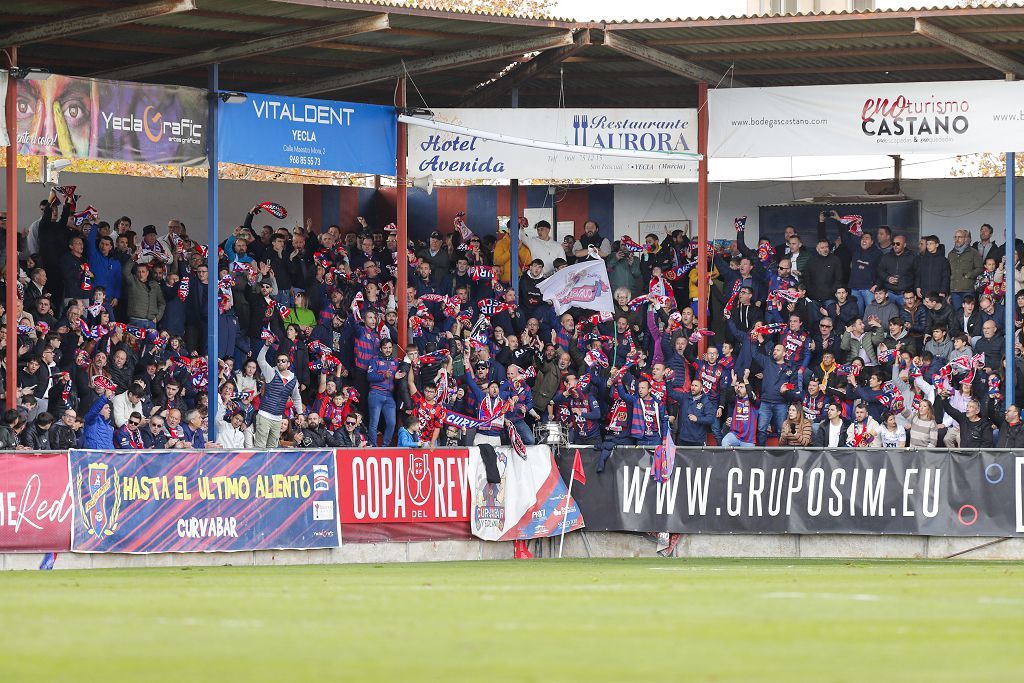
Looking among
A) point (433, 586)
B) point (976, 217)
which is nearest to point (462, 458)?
point (433, 586)

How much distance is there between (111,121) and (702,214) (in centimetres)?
918

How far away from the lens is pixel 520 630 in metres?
9.98

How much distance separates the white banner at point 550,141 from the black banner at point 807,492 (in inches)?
211

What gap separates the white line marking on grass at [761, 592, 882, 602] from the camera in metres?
11.9

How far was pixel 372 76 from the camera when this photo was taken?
25344mm

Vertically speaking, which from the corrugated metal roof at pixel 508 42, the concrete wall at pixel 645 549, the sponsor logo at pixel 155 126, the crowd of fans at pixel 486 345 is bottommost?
the concrete wall at pixel 645 549

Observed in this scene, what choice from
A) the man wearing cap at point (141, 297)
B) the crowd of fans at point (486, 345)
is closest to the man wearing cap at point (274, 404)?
the crowd of fans at point (486, 345)

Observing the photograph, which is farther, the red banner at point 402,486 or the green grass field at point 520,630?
the red banner at point 402,486

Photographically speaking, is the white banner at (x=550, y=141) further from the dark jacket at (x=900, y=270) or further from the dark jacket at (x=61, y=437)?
the dark jacket at (x=61, y=437)

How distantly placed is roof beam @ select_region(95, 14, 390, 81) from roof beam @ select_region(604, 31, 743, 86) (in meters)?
3.68

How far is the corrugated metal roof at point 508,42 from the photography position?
2206 centimetres

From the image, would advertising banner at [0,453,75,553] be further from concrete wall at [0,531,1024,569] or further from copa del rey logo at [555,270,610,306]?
copa del rey logo at [555,270,610,306]

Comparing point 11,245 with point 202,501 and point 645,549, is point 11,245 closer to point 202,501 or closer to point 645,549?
point 202,501

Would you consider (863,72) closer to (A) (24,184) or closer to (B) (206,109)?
(B) (206,109)
